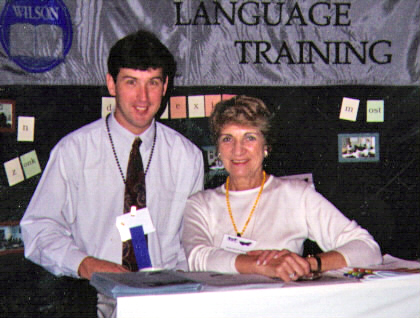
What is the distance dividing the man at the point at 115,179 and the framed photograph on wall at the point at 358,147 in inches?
45.8

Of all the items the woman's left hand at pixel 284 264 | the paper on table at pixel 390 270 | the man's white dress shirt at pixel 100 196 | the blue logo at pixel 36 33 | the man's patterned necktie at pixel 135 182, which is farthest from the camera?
the blue logo at pixel 36 33

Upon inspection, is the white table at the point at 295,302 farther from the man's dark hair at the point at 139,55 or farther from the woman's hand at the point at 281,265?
the man's dark hair at the point at 139,55

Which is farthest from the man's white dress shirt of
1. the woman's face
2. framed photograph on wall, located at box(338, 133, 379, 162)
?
framed photograph on wall, located at box(338, 133, 379, 162)

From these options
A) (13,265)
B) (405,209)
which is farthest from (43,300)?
(405,209)

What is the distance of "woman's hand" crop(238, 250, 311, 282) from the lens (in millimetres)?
1773

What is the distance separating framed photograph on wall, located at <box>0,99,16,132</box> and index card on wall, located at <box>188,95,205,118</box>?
1106 millimetres

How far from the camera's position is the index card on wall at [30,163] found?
3328 millimetres

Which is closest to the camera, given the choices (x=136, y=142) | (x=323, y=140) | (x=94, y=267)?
(x=94, y=267)

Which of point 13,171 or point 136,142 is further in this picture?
point 13,171

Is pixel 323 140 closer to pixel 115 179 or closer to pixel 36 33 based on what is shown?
pixel 115 179

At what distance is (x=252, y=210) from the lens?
2.29m

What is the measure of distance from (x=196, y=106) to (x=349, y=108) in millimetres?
1030

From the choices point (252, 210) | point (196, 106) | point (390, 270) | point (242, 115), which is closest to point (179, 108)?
point (196, 106)

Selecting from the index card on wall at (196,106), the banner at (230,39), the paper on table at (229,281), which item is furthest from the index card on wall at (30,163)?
the paper on table at (229,281)
